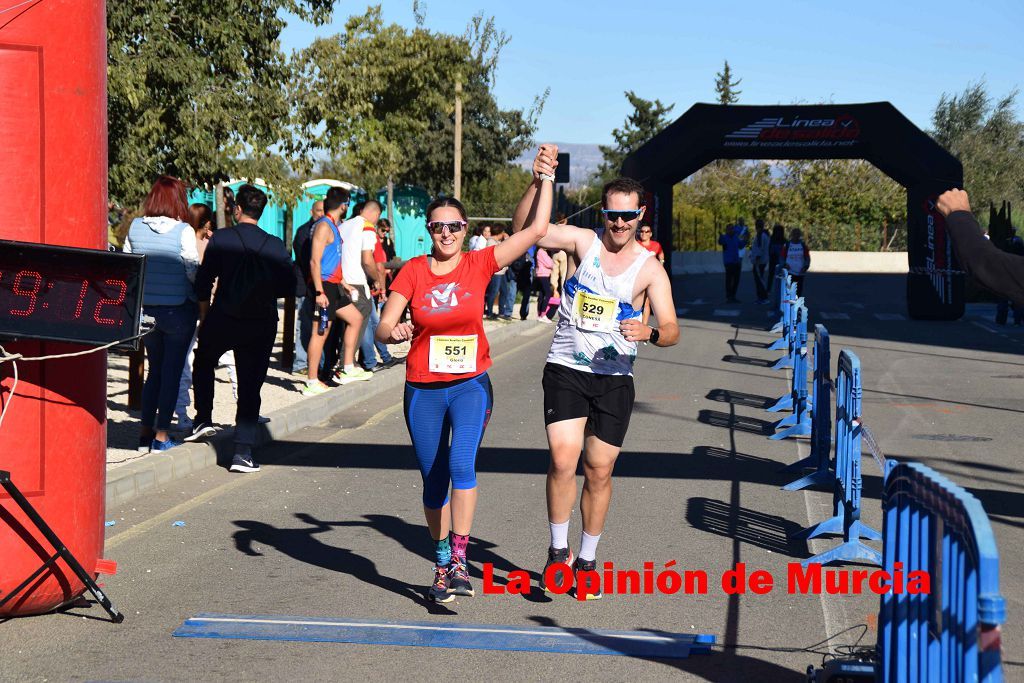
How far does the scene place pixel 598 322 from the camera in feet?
20.0

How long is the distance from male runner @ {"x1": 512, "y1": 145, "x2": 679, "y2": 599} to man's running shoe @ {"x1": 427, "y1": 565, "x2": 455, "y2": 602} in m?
0.56

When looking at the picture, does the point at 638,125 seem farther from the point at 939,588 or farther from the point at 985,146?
the point at 939,588

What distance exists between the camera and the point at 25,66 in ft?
18.0

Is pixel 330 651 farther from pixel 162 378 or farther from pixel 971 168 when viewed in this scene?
pixel 971 168

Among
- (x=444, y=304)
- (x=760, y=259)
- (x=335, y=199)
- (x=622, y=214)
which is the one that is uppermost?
(x=335, y=199)

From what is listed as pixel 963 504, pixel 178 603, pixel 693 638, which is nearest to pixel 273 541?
pixel 178 603

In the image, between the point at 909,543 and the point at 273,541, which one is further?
the point at 273,541

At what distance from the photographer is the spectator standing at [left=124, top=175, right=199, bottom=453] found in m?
9.23

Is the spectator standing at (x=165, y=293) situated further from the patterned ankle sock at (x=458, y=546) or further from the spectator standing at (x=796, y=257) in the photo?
the spectator standing at (x=796, y=257)

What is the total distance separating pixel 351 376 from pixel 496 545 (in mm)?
7049

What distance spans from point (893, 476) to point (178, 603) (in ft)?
11.2

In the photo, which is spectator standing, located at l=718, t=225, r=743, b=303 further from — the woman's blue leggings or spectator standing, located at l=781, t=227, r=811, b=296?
the woman's blue leggings

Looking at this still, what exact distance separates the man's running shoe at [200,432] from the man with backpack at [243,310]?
0.46 metres

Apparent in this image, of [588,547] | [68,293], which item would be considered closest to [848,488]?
[588,547]
